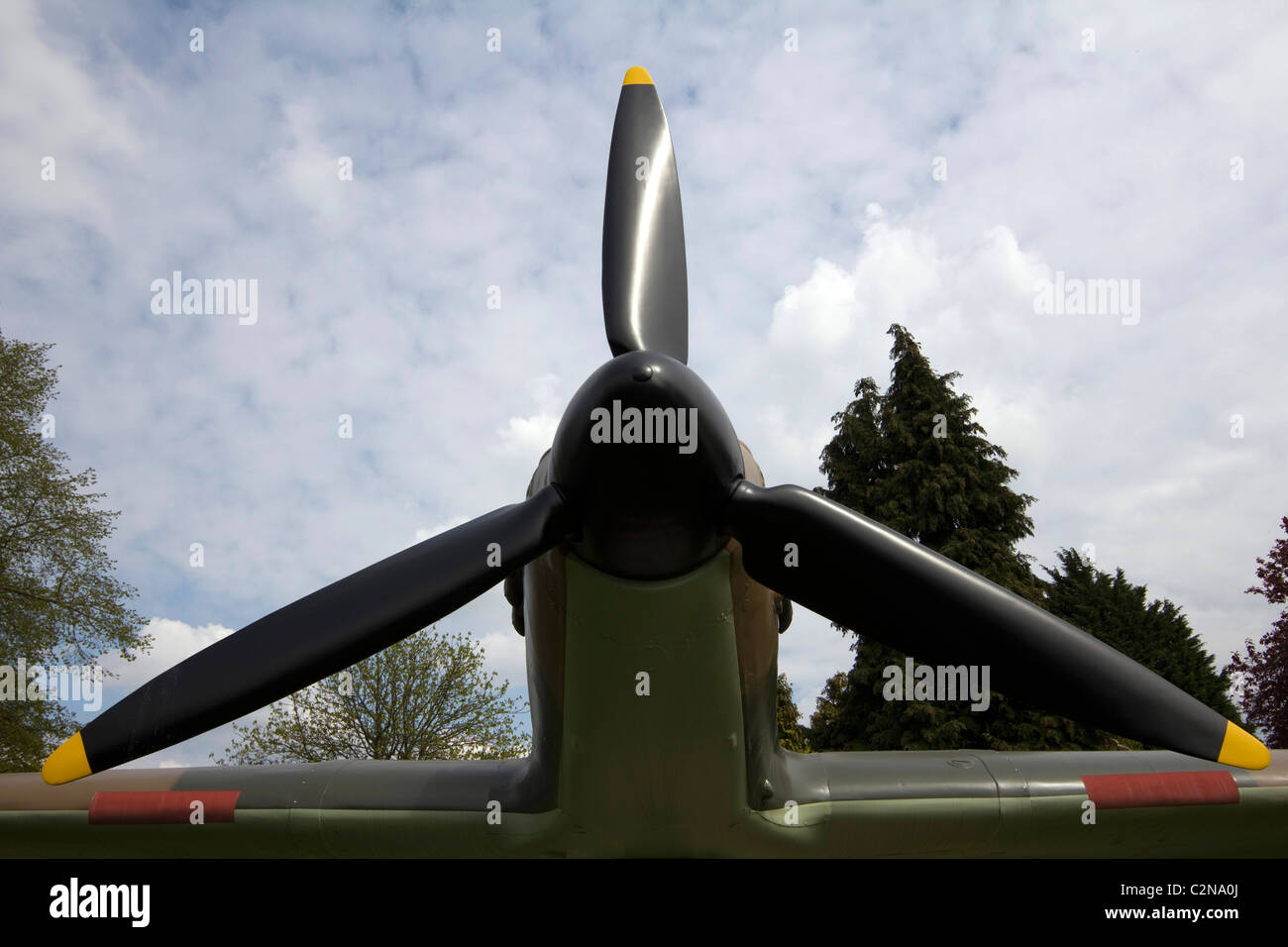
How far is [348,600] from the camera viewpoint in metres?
3.21

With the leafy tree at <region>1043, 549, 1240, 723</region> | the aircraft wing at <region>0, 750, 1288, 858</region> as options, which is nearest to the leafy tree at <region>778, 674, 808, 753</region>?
the leafy tree at <region>1043, 549, 1240, 723</region>

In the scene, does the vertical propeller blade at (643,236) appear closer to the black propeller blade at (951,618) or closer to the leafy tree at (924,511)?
the black propeller blade at (951,618)

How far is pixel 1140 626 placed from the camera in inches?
762

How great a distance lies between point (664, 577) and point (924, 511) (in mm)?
15250

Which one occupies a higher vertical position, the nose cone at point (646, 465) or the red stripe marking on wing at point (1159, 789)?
the nose cone at point (646, 465)

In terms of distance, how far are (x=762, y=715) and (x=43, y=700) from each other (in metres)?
16.6

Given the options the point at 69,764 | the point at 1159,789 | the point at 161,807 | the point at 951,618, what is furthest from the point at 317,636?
the point at 1159,789

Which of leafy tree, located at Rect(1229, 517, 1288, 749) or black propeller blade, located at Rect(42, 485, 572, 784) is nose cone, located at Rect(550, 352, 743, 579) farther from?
leafy tree, located at Rect(1229, 517, 1288, 749)

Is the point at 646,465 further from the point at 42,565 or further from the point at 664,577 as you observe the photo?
the point at 42,565

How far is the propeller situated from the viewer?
297 centimetres

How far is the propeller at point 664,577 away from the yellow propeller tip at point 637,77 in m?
2.84

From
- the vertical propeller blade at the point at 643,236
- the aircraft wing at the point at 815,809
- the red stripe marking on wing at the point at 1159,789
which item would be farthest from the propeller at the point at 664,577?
the red stripe marking on wing at the point at 1159,789

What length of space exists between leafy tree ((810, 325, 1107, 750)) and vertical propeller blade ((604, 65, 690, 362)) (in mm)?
12067

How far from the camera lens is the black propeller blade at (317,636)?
115 inches
